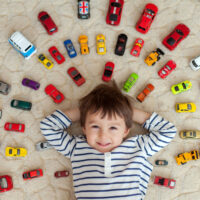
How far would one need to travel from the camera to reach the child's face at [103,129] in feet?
3.19

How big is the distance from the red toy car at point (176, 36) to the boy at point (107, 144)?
380 mm

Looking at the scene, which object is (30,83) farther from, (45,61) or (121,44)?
(121,44)

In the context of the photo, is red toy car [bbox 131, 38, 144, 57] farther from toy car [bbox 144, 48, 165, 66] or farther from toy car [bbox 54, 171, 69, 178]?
toy car [bbox 54, 171, 69, 178]

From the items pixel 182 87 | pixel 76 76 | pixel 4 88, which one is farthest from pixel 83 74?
pixel 182 87

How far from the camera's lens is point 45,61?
4.01 ft

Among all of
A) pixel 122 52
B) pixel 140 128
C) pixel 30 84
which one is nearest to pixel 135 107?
pixel 140 128

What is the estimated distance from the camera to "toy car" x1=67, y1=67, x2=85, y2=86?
1.22m

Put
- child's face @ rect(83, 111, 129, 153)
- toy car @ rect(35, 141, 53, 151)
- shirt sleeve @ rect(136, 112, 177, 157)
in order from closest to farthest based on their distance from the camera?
child's face @ rect(83, 111, 129, 153)
shirt sleeve @ rect(136, 112, 177, 157)
toy car @ rect(35, 141, 53, 151)

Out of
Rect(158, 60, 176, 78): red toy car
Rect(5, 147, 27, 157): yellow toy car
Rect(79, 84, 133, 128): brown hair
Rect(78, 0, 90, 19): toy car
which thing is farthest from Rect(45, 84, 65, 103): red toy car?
Rect(158, 60, 176, 78): red toy car

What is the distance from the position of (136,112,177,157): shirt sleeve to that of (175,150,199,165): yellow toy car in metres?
0.15

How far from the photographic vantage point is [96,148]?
107cm

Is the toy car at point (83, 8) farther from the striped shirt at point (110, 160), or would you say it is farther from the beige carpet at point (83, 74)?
the striped shirt at point (110, 160)

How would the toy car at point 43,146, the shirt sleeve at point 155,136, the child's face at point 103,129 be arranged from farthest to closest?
1. the toy car at point 43,146
2. the shirt sleeve at point 155,136
3. the child's face at point 103,129

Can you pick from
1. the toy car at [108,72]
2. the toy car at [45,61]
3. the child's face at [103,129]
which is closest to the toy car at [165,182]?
the child's face at [103,129]
